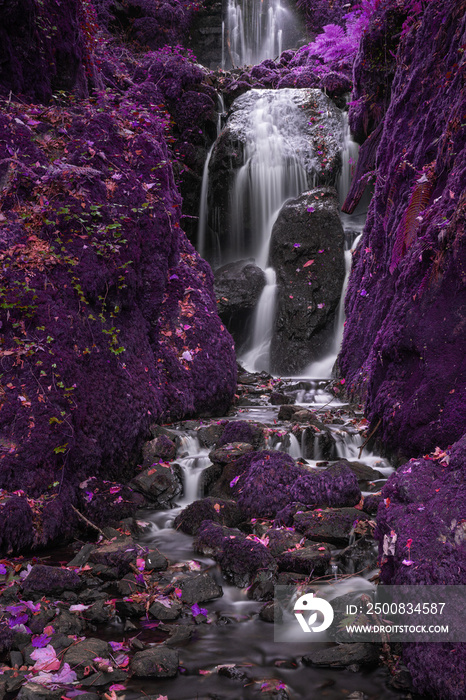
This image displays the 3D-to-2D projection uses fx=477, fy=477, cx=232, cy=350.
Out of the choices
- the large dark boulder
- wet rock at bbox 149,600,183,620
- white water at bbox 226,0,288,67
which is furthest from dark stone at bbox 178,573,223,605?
white water at bbox 226,0,288,67

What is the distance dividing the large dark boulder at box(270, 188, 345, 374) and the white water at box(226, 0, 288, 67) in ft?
51.5

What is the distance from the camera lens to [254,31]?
24828 millimetres

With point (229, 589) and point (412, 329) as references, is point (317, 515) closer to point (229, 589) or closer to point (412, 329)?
point (229, 589)

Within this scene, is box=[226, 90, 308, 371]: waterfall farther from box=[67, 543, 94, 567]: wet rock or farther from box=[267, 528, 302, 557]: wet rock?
box=[67, 543, 94, 567]: wet rock

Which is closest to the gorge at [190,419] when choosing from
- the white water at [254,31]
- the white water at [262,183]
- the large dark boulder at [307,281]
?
the large dark boulder at [307,281]

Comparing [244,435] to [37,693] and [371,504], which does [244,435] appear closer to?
[371,504]

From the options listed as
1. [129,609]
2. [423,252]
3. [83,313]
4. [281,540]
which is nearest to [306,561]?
[281,540]

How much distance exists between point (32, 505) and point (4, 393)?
101cm

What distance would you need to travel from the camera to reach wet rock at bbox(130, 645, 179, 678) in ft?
8.54

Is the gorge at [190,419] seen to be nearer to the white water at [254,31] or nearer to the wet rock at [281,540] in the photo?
the wet rock at [281,540]

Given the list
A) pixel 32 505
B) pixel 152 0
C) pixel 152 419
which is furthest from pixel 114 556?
pixel 152 0

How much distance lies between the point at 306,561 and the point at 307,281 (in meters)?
10.0

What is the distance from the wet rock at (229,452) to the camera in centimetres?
548

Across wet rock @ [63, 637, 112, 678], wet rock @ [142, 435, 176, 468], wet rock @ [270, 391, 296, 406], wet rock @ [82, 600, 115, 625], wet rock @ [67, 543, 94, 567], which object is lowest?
wet rock @ [270, 391, 296, 406]
